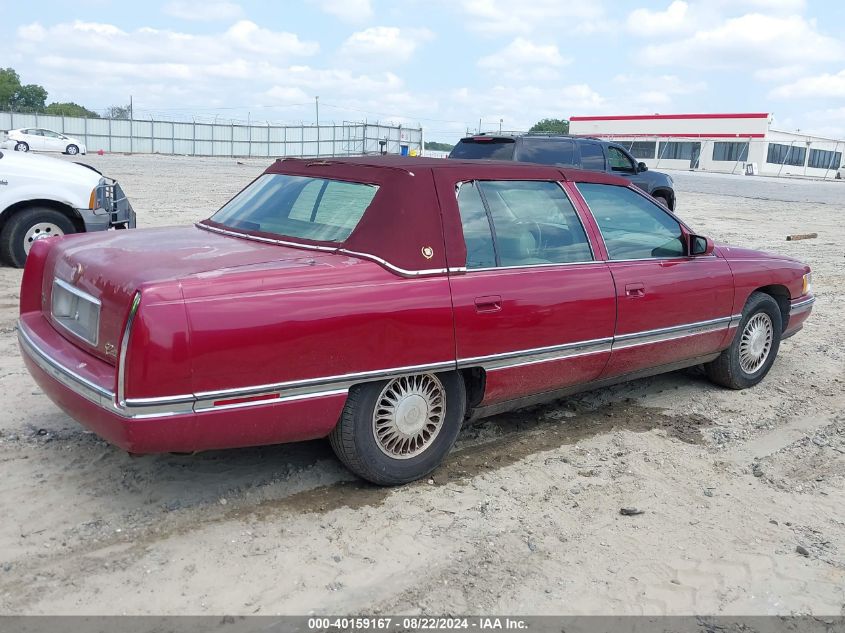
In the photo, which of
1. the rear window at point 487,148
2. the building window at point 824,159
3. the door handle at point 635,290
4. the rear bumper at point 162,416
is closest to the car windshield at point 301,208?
the rear bumper at point 162,416

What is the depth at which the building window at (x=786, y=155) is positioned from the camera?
57.2 meters

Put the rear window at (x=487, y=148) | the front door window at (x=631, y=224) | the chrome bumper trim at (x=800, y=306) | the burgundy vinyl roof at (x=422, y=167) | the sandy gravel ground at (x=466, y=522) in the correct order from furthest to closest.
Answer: the rear window at (x=487, y=148) → the chrome bumper trim at (x=800, y=306) → the front door window at (x=631, y=224) → the burgundy vinyl roof at (x=422, y=167) → the sandy gravel ground at (x=466, y=522)

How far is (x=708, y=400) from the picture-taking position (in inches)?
215

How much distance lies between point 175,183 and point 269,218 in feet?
→ 59.0

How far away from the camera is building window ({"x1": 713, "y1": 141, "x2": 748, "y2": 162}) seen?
56.6 meters

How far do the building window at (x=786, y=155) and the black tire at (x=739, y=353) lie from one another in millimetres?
56193

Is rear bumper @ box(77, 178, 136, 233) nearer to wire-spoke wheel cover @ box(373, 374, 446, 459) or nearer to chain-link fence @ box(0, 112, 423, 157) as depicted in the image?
wire-spoke wheel cover @ box(373, 374, 446, 459)

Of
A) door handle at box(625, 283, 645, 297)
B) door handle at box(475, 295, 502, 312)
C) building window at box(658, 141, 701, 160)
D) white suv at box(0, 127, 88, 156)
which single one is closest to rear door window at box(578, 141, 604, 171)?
door handle at box(625, 283, 645, 297)

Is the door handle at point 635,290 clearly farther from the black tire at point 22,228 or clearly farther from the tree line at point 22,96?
the tree line at point 22,96

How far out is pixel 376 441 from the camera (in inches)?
147

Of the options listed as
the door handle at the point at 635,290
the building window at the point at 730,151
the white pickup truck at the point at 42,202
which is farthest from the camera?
the building window at the point at 730,151

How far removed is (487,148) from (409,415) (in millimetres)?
9290

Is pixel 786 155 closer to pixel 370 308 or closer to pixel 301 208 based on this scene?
pixel 301 208

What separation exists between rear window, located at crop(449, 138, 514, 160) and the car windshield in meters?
8.09
